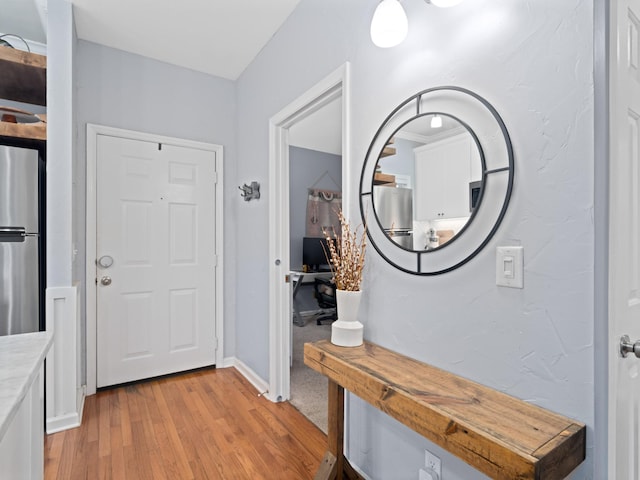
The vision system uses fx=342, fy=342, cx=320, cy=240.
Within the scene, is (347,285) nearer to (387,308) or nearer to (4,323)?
(387,308)

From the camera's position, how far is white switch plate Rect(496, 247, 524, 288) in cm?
104

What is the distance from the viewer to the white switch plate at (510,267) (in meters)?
1.04

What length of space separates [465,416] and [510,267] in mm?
460

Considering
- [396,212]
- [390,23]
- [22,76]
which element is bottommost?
[396,212]

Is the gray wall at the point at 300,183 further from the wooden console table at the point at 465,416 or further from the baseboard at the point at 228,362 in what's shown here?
the wooden console table at the point at 465,416

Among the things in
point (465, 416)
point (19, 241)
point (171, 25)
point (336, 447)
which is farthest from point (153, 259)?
point (465, 416)

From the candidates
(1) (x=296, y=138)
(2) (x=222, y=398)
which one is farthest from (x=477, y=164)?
(1) (x=296, y=138)

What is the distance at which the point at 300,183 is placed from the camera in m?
5.27

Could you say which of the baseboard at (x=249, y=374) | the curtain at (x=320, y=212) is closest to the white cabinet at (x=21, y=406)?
the baseboard at (x=249, y=374)

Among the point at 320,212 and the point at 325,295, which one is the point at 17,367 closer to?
the point at 325,295

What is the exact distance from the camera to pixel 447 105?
1.26m

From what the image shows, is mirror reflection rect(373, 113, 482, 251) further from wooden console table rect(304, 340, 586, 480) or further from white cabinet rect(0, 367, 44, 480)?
white cabinet rect(0, 367, 44, 480)
